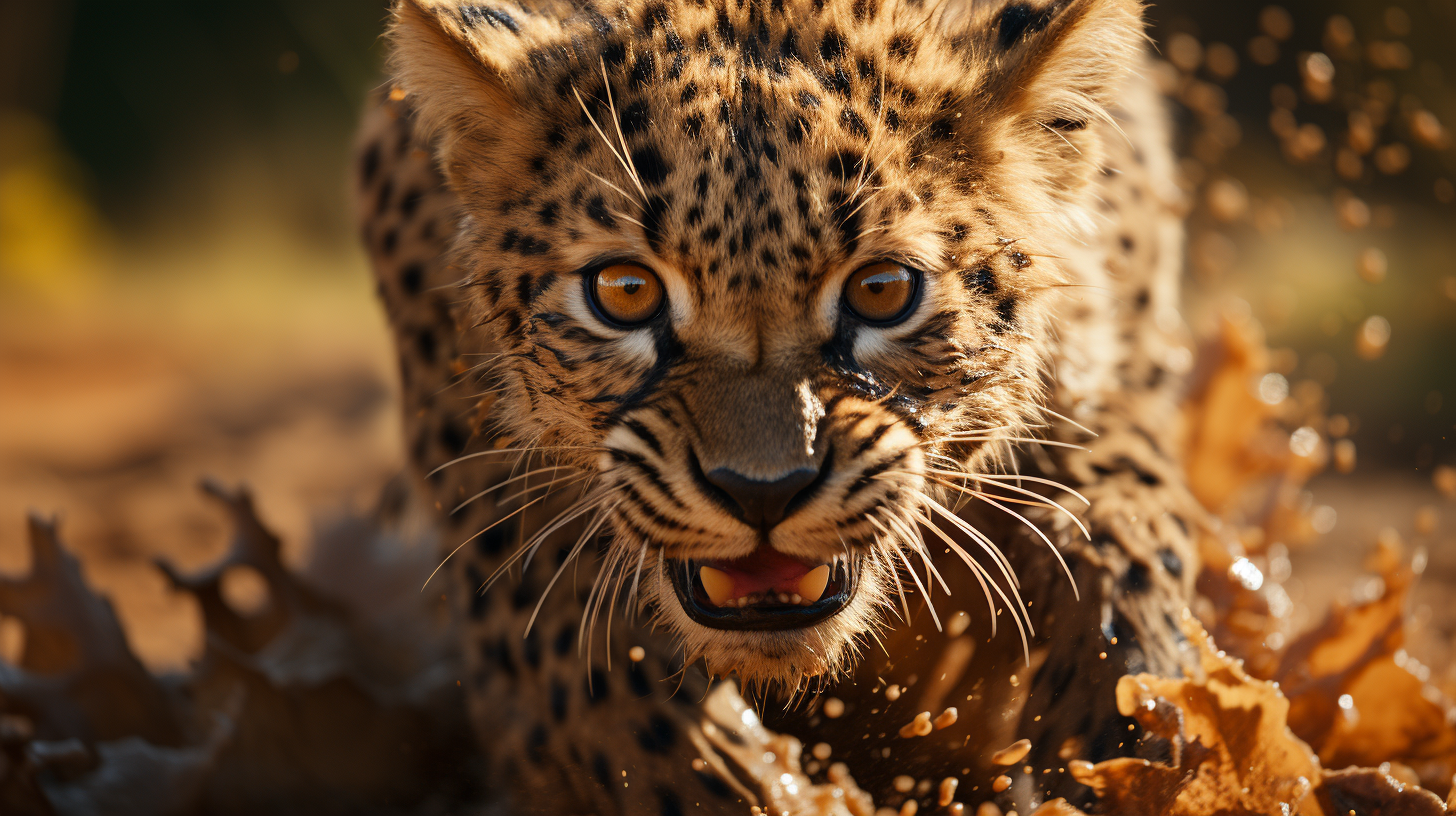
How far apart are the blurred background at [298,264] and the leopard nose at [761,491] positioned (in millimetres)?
1995

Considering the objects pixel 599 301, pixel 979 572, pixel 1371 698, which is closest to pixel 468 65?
pixel 599 301

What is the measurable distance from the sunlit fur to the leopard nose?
0.02 metres

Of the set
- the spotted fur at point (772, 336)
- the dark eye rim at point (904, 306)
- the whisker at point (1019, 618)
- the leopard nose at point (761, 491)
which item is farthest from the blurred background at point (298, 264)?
the leopard nose at point (761, 491)

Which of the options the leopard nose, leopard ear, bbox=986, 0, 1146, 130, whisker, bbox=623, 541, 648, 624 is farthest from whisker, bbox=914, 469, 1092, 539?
leopard ear, bbox=986, 0, 1146, 130

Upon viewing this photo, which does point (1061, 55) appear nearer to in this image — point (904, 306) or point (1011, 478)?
point (904, 306)

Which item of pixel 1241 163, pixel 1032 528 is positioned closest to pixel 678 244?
pixel 1032 528

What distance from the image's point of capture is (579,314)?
230 centimetres

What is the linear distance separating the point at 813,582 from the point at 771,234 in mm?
623

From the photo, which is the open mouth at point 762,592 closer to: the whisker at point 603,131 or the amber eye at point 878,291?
the amber eye at point 878,291

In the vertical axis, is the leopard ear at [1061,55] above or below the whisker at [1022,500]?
above

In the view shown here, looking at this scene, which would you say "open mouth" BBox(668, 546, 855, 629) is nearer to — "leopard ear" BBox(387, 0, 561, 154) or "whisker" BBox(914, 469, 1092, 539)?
"whisker" BBox(914, 469, 1092, 539)

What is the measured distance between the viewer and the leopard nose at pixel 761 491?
1.89 m

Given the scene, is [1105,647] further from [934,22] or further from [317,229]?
[317,229]

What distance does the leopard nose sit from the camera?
1888mm
